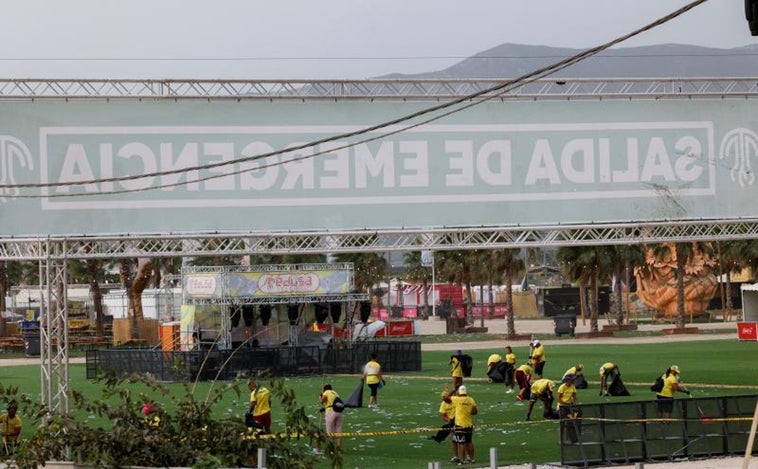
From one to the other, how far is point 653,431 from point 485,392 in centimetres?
1592

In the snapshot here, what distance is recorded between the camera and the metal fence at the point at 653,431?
24172 millimetres

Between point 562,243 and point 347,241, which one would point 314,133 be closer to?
point 347,241

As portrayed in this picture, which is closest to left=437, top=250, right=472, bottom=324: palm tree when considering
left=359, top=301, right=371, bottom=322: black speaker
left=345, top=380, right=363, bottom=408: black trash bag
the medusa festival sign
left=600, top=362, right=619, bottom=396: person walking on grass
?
left=359, top=301, right=371, bottom=322: black speaker

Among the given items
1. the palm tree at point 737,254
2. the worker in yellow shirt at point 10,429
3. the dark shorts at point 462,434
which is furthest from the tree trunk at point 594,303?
the worker in yellow shirt at point 10,429

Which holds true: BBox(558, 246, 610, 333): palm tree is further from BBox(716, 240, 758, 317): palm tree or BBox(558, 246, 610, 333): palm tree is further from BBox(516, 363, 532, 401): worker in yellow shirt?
BBox(516, 363, 532, 401): worker in yellow shirt

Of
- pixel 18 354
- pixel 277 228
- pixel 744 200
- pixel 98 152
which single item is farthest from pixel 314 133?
pixel 18 354

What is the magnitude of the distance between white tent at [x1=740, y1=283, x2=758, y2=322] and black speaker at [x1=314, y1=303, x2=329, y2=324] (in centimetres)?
2303

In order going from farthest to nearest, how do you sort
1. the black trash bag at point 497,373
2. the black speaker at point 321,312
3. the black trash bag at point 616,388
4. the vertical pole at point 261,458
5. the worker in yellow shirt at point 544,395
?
the black speaker at point 321,312 < the black trash bag at point 497,373 < the black trash bag at point 616,388 < the worker in yellow shirt at point 544,395 < the vertical pole at point 261,458

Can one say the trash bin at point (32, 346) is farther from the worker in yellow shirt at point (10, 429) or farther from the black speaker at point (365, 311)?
the worker in yellow shirt at point (10, 429)

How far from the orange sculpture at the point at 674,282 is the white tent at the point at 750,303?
23733mm

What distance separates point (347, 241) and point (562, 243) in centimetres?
499

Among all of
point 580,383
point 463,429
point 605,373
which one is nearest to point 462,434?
point 463,429

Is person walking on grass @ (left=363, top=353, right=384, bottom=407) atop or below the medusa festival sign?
below

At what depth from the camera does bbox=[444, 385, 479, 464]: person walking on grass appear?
25.1 metres
